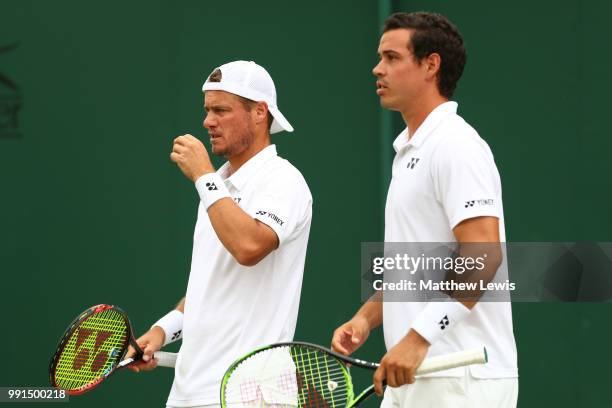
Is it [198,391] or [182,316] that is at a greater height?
[182,316]

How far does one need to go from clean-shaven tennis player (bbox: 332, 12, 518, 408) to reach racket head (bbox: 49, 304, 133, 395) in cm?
80

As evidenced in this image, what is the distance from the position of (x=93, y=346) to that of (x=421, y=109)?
131cm

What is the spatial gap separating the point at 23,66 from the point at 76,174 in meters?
0.56

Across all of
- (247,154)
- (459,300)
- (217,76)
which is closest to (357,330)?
(459,300)

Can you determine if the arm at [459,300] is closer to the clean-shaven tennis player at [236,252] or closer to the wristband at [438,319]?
the wristband at [438,319]

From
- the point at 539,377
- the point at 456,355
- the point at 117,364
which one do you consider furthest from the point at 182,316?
the point at 539,377

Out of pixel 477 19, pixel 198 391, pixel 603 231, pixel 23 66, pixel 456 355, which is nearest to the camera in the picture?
pixel 456 355

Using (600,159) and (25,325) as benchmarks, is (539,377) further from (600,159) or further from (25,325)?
(25,325)

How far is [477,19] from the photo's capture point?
206 inches

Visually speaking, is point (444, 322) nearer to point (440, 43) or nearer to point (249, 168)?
point (440, 43)

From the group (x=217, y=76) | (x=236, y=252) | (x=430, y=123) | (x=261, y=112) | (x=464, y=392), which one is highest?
(x=217, y=76)

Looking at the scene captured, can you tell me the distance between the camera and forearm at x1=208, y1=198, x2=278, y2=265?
11.6 ft

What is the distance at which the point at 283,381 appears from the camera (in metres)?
3.48

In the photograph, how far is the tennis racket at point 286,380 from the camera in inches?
130
